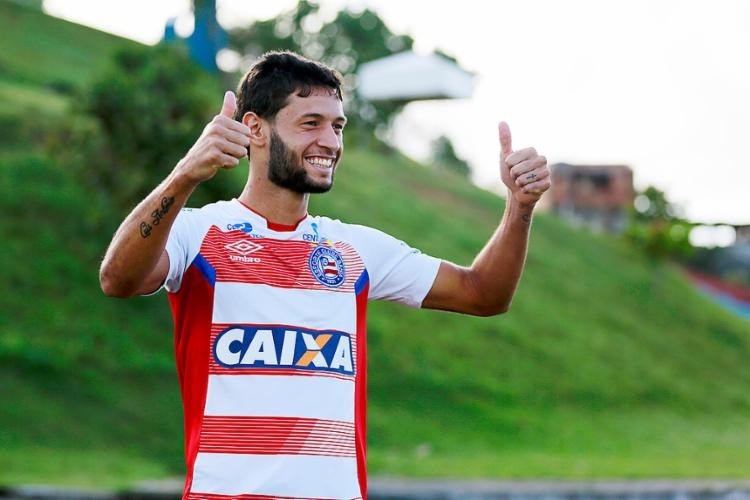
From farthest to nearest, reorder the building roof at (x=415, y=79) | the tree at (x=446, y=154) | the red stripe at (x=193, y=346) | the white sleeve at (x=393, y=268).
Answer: the tree at (x=446, y=154), the building roof at (x=415, y=79), the white sleeve at (x=393, y=268), the red stripe at (x=193, y=346)

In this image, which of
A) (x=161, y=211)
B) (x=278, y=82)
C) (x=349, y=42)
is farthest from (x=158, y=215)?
(x=349, y=42)

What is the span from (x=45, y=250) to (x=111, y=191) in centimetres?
215

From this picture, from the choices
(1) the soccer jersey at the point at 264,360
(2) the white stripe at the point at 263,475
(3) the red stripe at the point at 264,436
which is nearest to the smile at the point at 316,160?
(1) the soccer jersey at the point at 264,360

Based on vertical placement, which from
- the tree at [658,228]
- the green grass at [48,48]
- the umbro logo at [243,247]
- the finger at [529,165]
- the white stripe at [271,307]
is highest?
the green grass at [48,48]

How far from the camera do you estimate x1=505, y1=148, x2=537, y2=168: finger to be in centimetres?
393

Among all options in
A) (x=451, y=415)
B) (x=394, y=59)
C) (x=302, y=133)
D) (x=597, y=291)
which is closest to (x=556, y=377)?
(x=451, y=415)

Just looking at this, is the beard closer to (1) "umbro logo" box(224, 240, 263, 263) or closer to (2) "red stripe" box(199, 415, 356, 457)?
(1) "umbro logo" box(224, 240, 263, 263)

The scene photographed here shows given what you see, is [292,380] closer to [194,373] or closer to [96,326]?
[194,373]

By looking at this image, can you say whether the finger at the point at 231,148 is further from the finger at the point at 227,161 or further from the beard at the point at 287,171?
the beard at the point at 287,171

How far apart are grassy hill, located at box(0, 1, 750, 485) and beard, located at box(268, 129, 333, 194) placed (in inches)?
462

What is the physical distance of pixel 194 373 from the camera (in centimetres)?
367

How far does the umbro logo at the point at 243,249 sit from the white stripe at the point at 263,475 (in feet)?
2.17

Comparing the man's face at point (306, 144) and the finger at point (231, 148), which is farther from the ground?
the man's face at point (306, 144)

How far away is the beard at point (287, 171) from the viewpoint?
12.8 feet
